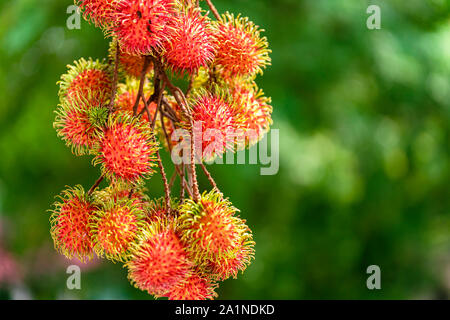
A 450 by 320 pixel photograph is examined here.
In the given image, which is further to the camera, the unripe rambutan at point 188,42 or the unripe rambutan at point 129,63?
the unripe rambutan at point 129,63

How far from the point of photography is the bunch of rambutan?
704 millimetres

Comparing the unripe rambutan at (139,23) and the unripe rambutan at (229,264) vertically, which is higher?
the unripe rambutan at (139,23)

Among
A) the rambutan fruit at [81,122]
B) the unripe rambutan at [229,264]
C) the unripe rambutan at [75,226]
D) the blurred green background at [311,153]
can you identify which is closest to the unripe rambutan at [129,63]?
the rambutan fruit at [81,122]

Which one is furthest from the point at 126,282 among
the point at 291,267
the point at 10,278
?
the point at 291,267

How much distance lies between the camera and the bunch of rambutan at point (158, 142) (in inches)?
27.7

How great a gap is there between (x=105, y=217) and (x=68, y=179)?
1184mm

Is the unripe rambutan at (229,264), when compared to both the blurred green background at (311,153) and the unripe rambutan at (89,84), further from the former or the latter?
the blurred green background at (311,153)

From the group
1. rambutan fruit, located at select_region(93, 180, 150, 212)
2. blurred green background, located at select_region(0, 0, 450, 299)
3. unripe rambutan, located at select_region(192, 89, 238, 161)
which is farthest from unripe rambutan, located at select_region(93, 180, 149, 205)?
blurred green background, located at select_region(0, 0, 450, 299)

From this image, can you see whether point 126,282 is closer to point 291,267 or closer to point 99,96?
point 291,267

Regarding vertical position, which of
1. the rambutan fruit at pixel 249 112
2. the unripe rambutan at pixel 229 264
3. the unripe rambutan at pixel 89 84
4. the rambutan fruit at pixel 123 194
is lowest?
the unripe rambutan at pixel 229 264

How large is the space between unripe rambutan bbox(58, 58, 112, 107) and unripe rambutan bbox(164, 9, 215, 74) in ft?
0.45

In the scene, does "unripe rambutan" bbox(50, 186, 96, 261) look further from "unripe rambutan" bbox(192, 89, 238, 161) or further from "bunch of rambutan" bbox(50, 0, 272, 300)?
"unripe rambutan" bbox(192, 89, 238, 161)

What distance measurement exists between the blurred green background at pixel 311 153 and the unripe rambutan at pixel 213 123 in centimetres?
91

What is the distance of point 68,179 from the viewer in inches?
72.9
